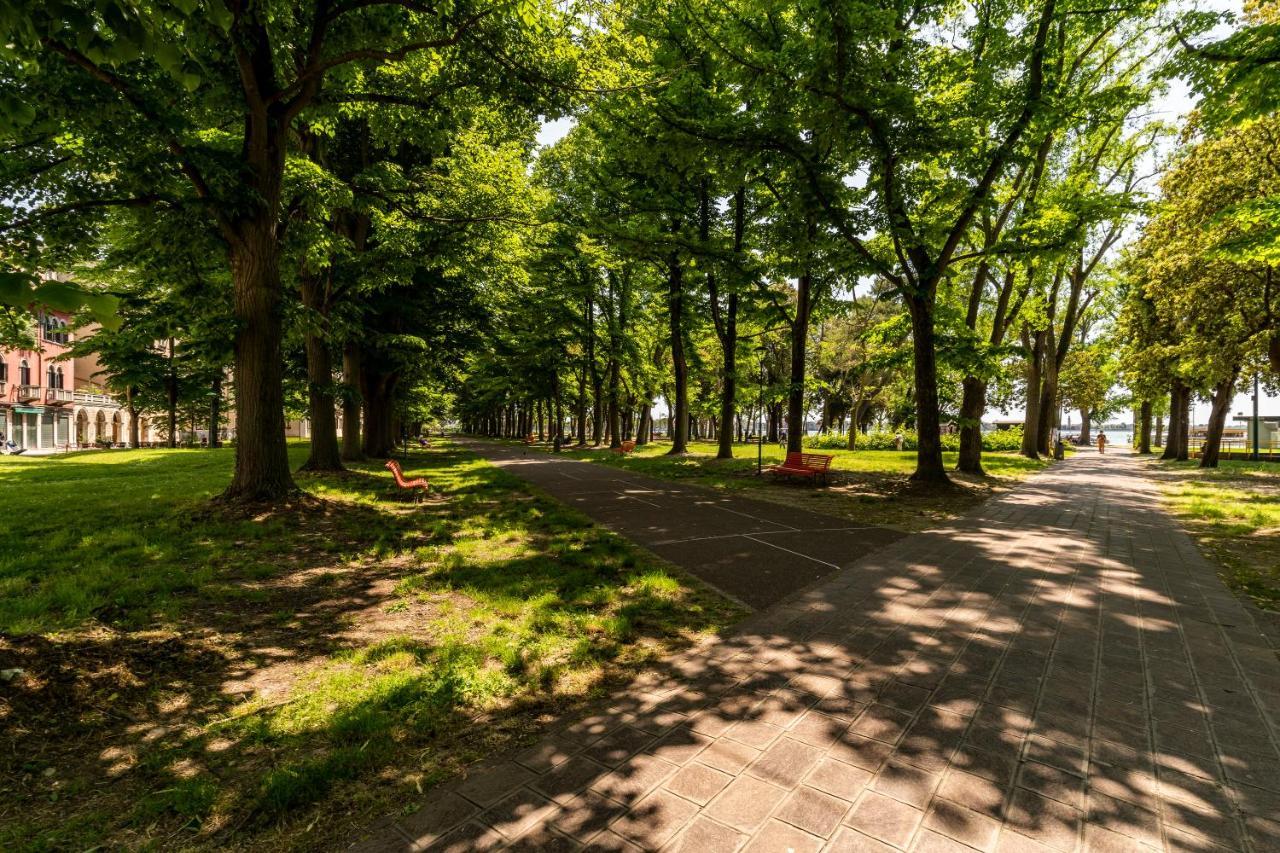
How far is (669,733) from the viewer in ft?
10.6

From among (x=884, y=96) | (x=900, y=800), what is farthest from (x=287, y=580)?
(x=884, y=96)

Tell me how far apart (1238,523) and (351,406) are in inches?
908

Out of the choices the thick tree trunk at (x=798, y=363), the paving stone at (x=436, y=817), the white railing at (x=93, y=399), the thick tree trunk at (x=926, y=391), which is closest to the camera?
the paving stone at (x=436, y=817)

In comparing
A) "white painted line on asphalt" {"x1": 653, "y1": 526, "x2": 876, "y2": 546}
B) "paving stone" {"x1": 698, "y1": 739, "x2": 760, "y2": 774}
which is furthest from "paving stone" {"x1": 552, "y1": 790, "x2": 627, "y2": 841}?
"white painted line on asphalt" {"x1": 653, "y1": 526, "x2": 876, "y2": 546}

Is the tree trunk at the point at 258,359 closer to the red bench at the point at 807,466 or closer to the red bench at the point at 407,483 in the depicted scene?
the red bench at the point at 407,483

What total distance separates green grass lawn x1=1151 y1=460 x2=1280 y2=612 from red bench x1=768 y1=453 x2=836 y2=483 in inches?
289

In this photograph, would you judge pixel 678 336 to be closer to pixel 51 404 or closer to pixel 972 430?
pixel 972 430

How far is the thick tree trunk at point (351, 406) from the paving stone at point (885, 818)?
56.9 ft

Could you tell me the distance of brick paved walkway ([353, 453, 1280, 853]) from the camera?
8.05ft

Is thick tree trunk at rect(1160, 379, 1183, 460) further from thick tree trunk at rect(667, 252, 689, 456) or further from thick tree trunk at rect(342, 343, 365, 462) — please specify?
thick tree trunk at rect(342, 343, 365, 462)

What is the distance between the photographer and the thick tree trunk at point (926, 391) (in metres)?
13.8

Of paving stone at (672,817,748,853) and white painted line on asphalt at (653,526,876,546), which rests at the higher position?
white painted line on asphalt at (653,526,876,546)

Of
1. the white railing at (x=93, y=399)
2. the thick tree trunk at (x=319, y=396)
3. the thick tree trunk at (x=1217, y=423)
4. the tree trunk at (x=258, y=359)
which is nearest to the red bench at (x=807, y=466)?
the tree trunk at (x=258, y=359)

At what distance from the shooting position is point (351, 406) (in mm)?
18844
